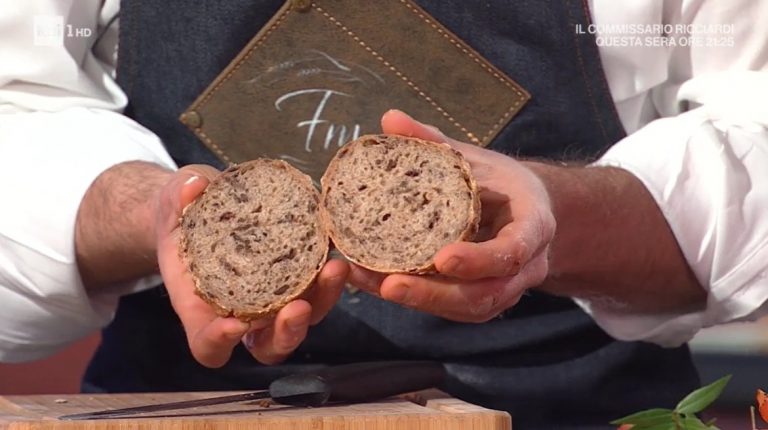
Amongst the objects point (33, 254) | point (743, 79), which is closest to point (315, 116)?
point (33, 254)

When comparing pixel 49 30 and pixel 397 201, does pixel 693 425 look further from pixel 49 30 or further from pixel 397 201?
pixel 49 30

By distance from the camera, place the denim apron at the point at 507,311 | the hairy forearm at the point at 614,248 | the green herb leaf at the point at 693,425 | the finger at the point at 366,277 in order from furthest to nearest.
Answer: the denim apron at the point at 507,311 < the hairy forearm at the point at 614,248 < the finger at the point at 366,277 < the green herb leaf at the point at 693,425

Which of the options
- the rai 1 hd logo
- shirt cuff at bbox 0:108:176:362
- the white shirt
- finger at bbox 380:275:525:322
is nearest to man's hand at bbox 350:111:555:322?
finger at bbox 380:275:525:322

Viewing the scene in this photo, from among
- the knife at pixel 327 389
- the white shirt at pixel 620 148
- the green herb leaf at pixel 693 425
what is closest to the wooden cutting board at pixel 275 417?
the knife at pixel 327 389

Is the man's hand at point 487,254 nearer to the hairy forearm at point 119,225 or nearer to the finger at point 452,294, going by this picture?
the finger at point 452,294

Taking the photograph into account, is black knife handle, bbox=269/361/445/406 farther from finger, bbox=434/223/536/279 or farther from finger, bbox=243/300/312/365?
finger, bbox=434/223/536/279

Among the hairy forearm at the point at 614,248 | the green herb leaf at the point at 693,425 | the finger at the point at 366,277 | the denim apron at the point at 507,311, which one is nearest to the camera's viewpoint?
the green herb leaf at the point at 693,425

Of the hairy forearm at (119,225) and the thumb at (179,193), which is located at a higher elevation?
the thumb at (179,193)

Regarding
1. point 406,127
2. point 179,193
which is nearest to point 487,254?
point 406,127
